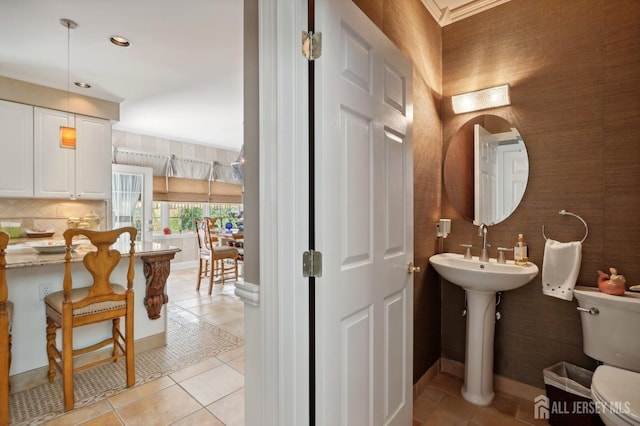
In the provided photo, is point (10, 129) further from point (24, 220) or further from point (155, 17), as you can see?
point (155, 17)

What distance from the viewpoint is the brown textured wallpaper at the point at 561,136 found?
5.58 ft

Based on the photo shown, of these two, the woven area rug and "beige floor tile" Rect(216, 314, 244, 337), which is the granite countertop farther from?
"beige floor tile" Rect(216, 314, 244, 337)

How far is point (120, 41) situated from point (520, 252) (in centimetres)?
359

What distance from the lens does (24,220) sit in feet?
12.0

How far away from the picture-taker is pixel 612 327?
5.14ft

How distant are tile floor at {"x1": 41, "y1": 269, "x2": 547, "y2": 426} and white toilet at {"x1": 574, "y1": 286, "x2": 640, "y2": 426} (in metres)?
0.58

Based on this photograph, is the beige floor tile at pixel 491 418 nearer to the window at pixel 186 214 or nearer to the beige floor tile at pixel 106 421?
the beige floor tile at pixel 106 421

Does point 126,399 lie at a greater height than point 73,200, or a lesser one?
lesser

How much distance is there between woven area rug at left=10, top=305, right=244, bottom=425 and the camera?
1.96m

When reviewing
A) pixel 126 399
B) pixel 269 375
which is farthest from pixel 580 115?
pixel 126 399

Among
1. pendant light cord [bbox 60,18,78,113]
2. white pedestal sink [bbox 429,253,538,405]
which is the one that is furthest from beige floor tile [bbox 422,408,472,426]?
pendant light cord [bbox 60,18,78,113]

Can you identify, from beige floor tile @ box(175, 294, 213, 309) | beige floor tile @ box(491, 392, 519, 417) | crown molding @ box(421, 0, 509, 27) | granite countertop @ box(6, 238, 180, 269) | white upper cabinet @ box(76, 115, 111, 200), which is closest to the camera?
beige floor tile @ box(491, 392, 519, 417)

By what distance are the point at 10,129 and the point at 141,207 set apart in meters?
2.34

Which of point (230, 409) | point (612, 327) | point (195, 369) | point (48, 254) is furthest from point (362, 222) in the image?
point (48, 254)
